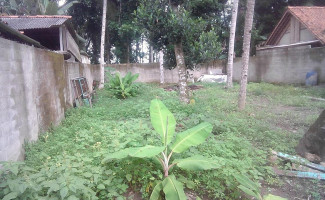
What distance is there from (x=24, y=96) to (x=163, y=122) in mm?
2206

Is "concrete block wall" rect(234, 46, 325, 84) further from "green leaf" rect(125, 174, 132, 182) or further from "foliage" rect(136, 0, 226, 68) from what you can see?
"green leaf" rect(125, 174, 132, 182)

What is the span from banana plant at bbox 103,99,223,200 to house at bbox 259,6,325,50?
500 inches

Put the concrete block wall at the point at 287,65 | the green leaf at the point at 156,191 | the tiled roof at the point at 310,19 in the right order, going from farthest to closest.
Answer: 1. the tiled roof at the point at 310,19
2. the concrete block wall at the point at 287,65
3. the green leaf at the point at 156,191

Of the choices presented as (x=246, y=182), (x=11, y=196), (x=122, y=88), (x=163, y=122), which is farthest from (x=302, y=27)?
(x=11, y=196)

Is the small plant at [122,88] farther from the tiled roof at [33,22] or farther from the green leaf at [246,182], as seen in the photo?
the green leaf at [246,182]

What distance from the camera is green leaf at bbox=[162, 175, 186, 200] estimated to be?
98.3 inches

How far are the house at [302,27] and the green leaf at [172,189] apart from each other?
13310mm

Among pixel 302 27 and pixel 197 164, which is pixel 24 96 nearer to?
pixel 197 164

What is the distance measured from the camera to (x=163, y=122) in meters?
3.23

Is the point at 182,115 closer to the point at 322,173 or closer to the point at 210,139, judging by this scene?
the point at 210,139

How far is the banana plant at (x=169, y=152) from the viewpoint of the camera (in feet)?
8.56

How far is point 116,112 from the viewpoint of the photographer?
6703mm

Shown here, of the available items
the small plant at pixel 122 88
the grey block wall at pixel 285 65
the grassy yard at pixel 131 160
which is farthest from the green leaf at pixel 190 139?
the small plant at pixel 122 88

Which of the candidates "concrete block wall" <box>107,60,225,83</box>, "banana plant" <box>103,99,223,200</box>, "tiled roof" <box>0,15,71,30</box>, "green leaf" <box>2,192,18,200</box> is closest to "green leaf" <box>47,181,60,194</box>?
"green leaf" <box>2,192,18,200</box>
